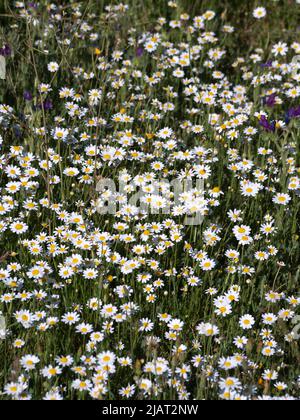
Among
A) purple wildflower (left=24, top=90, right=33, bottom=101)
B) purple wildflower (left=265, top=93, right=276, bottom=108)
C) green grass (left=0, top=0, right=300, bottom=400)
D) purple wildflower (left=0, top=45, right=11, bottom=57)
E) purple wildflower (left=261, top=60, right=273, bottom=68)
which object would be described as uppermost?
purple wildflower (left=0, top=45, right=11, bottom=57)

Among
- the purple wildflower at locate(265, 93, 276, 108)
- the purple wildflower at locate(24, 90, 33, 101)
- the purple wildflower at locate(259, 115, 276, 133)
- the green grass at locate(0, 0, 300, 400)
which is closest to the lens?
the green grass at locate(0, 0, 300, 400)

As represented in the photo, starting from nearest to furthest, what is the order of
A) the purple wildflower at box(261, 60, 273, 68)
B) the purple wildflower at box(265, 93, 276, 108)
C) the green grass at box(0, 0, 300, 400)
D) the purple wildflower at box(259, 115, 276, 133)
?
the green grass at box(0, 0, 300, 400), the purple wildflower at box(259, 115, 276, 133), the purple wildflower at box(265, 93, 276, 108), the purple wildflower at box(261, 60, 273, 68)

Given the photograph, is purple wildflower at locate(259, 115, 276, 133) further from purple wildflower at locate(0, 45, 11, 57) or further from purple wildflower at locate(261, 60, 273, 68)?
purple wildflower at locate(0, 45, 11, 57)

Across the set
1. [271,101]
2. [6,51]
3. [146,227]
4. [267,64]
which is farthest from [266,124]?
[6,51]

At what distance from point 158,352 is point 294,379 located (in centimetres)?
69

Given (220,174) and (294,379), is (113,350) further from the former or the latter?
(220,174)

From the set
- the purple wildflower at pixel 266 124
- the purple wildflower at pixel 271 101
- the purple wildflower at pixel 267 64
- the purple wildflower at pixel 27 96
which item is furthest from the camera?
the purple wildflower at pixel 267 64

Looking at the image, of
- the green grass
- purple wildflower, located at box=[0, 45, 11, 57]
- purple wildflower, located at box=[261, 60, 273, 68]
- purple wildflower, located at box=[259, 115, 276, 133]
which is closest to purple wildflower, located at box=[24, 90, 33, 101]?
the green grass

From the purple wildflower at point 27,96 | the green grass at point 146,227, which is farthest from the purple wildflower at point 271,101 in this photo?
the purple wildflower at point 27,96

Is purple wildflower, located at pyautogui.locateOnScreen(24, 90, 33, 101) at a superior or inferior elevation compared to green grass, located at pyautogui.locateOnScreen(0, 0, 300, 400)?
superior

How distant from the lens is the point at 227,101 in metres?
5.02

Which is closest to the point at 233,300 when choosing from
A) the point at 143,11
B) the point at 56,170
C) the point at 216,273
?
the point at 216,273

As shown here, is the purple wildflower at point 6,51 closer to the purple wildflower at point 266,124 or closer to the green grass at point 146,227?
the green grass at point 146,227
